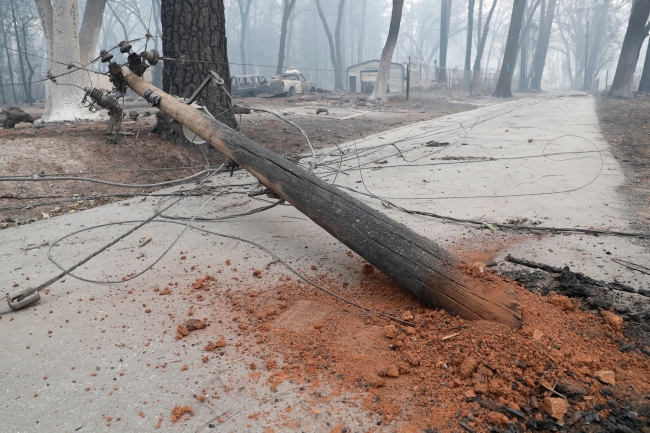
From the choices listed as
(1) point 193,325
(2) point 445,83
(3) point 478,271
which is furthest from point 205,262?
(2) point 445,83

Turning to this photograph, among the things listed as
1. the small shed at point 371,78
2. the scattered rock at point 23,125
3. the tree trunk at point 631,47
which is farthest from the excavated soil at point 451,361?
the small shed at point 371,78

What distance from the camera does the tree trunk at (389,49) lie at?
744 inches

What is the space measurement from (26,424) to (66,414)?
0.47ft

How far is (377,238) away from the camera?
2.80m

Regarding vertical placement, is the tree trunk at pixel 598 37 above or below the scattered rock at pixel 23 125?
above

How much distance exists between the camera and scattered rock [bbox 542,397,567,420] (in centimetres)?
168

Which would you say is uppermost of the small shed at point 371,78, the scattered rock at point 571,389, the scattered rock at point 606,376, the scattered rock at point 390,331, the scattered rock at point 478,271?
the small shed at point 371,78

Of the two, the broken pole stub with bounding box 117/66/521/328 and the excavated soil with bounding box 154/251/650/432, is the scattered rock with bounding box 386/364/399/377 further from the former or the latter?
the broken pole stub with bounding box 117/66/521/328

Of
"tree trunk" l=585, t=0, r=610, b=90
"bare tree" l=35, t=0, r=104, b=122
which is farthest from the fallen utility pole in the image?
"tree trunk" l=585, t=0, r=610, b=90

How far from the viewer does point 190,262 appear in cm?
331

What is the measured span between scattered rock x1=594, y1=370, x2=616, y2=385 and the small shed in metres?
30.7

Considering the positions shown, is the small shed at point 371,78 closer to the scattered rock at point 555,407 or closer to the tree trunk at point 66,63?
the tree trunk at point 66,63

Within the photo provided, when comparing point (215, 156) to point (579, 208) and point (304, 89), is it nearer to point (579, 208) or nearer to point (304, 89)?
point (579, 208)

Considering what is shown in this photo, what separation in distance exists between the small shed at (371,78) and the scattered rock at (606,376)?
101 feet
